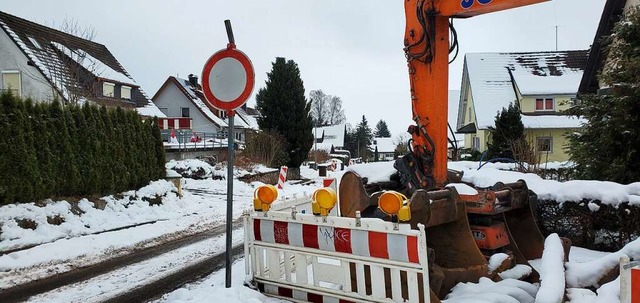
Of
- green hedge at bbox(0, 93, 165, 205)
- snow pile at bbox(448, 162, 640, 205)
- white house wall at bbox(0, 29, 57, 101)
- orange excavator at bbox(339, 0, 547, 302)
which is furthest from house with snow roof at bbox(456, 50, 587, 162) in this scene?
white house wall at bbox(0, 29, 57, 101)

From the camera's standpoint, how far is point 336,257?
4.83 metres

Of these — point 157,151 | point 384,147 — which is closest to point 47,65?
point 157,151

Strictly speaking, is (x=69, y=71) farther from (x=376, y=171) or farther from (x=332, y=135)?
(x=332, y=135)

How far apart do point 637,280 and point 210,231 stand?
889 centimetres

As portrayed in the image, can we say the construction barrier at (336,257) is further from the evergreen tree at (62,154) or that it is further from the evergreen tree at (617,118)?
the evergreen tree at (617,118)

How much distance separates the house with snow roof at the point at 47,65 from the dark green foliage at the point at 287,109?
8.64 meters

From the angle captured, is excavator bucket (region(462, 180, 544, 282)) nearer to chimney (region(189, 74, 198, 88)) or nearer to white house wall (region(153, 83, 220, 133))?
white house wall (region(153, 83, 220, 133))

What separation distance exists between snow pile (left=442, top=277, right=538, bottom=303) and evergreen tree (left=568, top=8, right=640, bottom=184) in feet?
18.9

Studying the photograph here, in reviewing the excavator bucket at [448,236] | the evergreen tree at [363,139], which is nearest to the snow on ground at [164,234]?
the excavator bucket at [448,236]

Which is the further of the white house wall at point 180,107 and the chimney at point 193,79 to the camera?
the chimney at point 193,79

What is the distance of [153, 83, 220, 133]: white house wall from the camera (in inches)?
1795

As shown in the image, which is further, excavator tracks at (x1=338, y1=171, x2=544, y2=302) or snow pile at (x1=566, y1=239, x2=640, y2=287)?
excavator tracks at (x1=338, y1=171, x2=544, y2=302)

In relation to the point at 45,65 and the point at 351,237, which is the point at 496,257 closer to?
the point at 351,237

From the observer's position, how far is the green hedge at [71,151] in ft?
32.4
